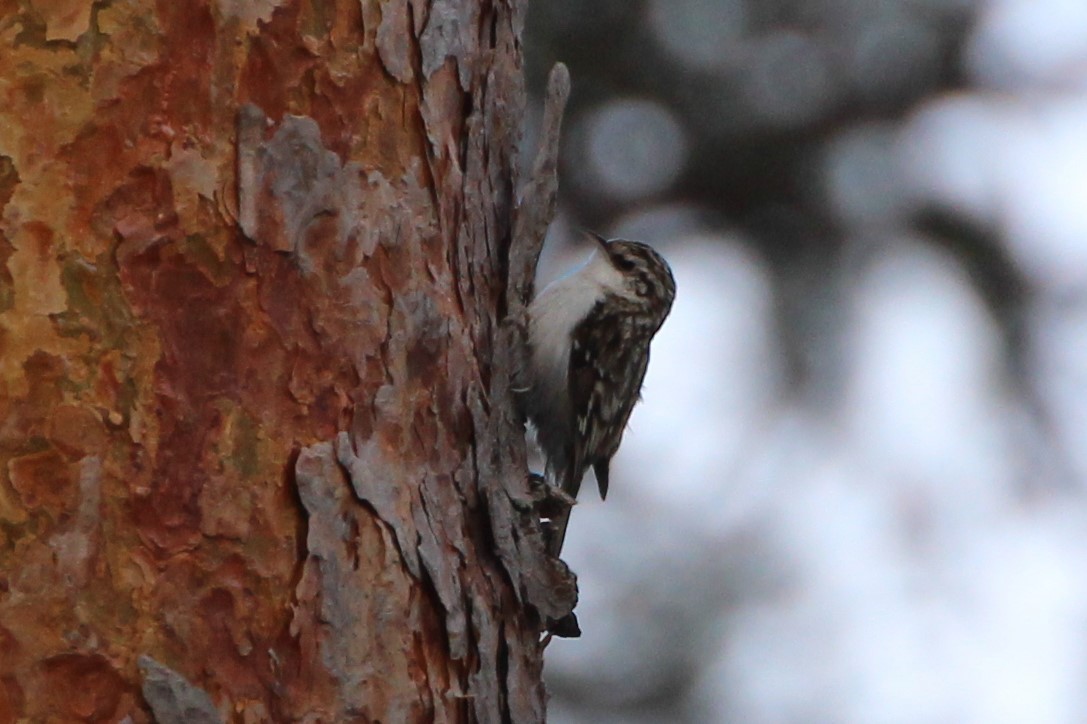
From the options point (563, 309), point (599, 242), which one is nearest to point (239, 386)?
point (563, 309)

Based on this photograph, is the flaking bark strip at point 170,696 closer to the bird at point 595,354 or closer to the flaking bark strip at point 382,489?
the flaking bark strip at point 382,489

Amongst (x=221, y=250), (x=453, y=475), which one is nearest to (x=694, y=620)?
(x=453, y=475)

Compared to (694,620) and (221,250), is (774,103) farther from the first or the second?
(221,250)

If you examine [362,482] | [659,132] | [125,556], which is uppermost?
[659,132]

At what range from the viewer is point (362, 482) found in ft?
6.68

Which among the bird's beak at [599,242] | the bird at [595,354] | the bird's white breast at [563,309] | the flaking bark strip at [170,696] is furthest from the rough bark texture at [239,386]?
the bird's beak at [599,242]

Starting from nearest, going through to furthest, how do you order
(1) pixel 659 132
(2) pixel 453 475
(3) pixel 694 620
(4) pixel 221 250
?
(4) pixel 221 250, (2) pixel 453 475, (1) pixel 659 132, (3) pixel 694 620

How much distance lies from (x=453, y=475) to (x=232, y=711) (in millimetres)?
479

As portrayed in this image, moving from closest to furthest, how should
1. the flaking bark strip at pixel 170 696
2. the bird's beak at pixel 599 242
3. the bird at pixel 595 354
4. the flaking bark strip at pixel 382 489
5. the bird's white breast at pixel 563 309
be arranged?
the flaking bark strip at pixel 170 696 < the flaking bark strip at pixel 382 489 < the bird's white breast at pixel 563 309 < the bird at pixel 595 354 < the bird's beak at pixel 599 242

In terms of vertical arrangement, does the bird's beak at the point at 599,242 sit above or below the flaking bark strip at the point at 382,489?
above

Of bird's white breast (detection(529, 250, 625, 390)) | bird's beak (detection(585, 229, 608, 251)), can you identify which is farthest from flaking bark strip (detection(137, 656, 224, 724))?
bird's beak (detection(585, 229, 608, 251))

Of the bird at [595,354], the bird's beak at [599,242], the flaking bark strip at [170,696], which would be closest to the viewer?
the flaking bark strip at [170,696]

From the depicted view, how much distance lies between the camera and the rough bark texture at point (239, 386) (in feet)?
6.03

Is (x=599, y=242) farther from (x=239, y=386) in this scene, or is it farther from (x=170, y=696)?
(x=170, y=696)
